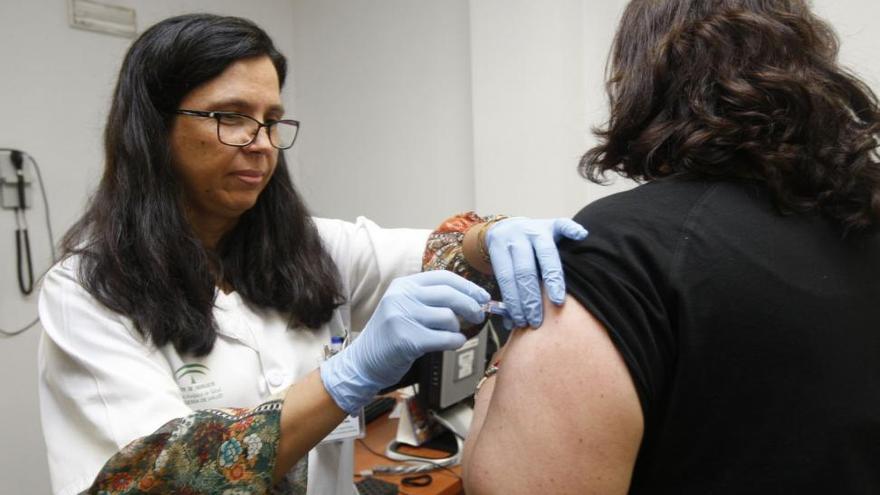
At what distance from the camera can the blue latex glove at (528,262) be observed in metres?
0.74

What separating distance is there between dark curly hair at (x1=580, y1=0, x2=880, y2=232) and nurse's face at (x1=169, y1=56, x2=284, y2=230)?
738 mm

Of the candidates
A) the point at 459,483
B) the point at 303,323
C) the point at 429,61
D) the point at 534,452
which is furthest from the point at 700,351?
the point at 429,61

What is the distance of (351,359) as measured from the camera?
93cm

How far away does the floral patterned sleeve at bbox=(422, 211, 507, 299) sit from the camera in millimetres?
1294

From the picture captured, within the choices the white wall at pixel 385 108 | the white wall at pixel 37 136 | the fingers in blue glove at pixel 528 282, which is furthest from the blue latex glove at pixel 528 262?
the white wall at pixel 37 136

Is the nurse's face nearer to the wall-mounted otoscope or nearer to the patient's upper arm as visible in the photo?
the patient's upper arm

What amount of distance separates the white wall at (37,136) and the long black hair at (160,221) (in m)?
1.24

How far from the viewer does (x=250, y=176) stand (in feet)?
3.94

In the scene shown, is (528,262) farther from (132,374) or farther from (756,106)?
(132,374)

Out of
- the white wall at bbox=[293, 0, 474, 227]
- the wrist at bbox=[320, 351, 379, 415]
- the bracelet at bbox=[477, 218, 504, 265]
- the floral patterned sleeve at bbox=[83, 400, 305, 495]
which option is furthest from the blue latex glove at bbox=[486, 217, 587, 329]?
the white wall at bbox=[293, 0, 474, 227]

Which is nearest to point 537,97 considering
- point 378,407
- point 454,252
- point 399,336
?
point 454,252

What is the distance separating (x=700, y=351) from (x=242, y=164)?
911 mm

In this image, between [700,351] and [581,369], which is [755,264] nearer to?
[700,351]

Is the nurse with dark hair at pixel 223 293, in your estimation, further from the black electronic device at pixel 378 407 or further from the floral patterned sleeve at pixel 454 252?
the black electronic device at pixel 378 407
